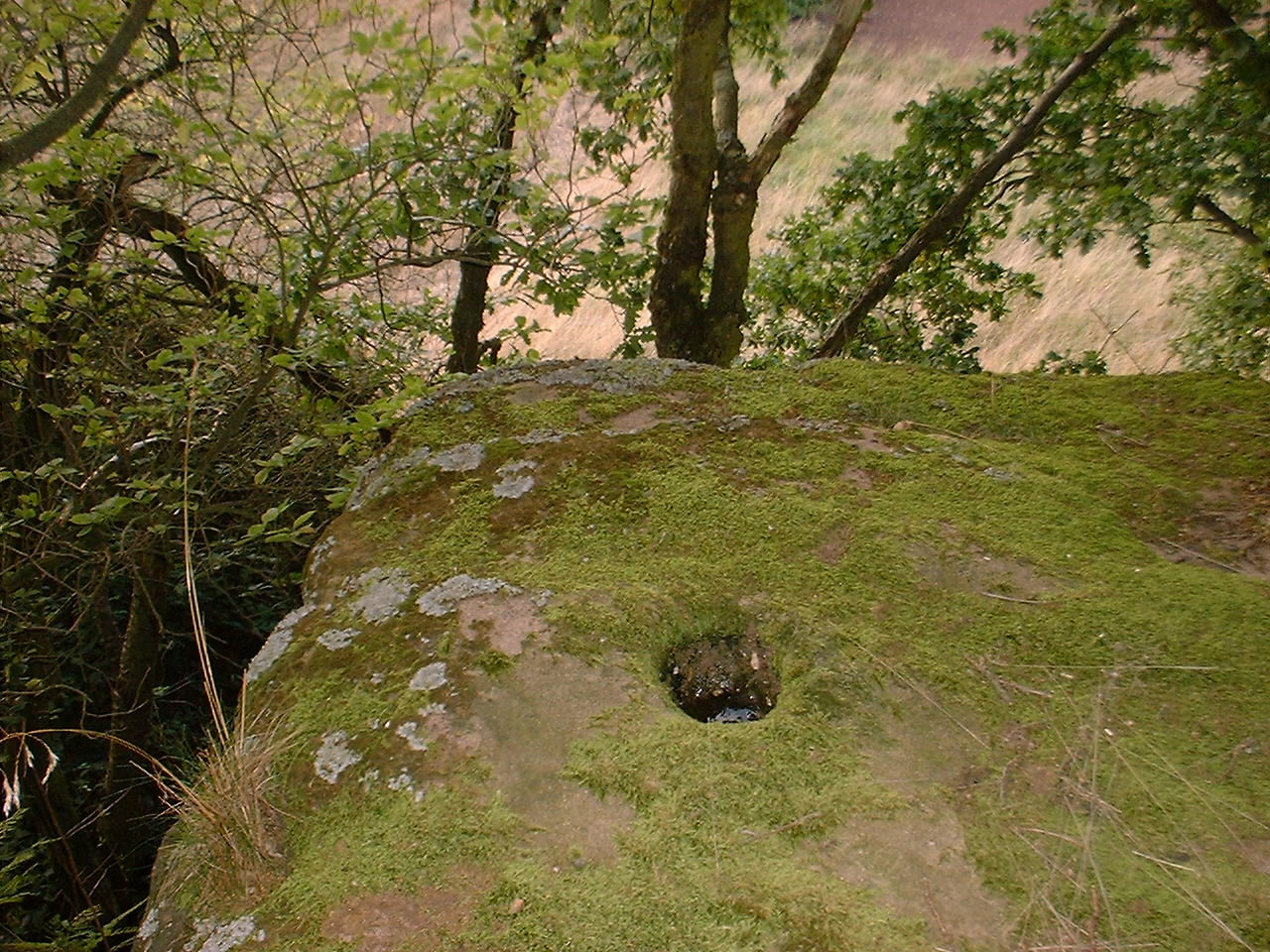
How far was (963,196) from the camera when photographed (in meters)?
5.83

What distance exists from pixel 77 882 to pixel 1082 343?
10.6m

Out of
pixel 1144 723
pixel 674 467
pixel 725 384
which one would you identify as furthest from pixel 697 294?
pixel 1144 723

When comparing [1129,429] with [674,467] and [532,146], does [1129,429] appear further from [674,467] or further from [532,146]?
[532,146]

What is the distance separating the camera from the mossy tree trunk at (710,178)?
4609mm

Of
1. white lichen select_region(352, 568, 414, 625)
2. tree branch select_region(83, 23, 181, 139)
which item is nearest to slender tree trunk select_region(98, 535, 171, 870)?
white lichen select_region(352, 568, 414, 625)

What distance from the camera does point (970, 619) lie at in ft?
7.07

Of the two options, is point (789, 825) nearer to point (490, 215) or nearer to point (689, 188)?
point (490, 215)

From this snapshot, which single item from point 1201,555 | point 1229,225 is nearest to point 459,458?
point 1201,555

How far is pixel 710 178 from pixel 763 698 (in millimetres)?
3501

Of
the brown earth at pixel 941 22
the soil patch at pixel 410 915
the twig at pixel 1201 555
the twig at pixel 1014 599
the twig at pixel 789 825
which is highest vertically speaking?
the brown earth at pixel 941 22

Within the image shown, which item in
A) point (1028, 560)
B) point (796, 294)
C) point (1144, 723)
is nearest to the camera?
point (1144, 723)

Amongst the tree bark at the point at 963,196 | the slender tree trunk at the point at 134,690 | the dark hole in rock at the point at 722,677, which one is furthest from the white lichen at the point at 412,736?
the tree bark at the point at 963,196

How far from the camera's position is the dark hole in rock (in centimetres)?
212

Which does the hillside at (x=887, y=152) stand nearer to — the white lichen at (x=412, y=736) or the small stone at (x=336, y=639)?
the small stone at (x=336, y=639)
